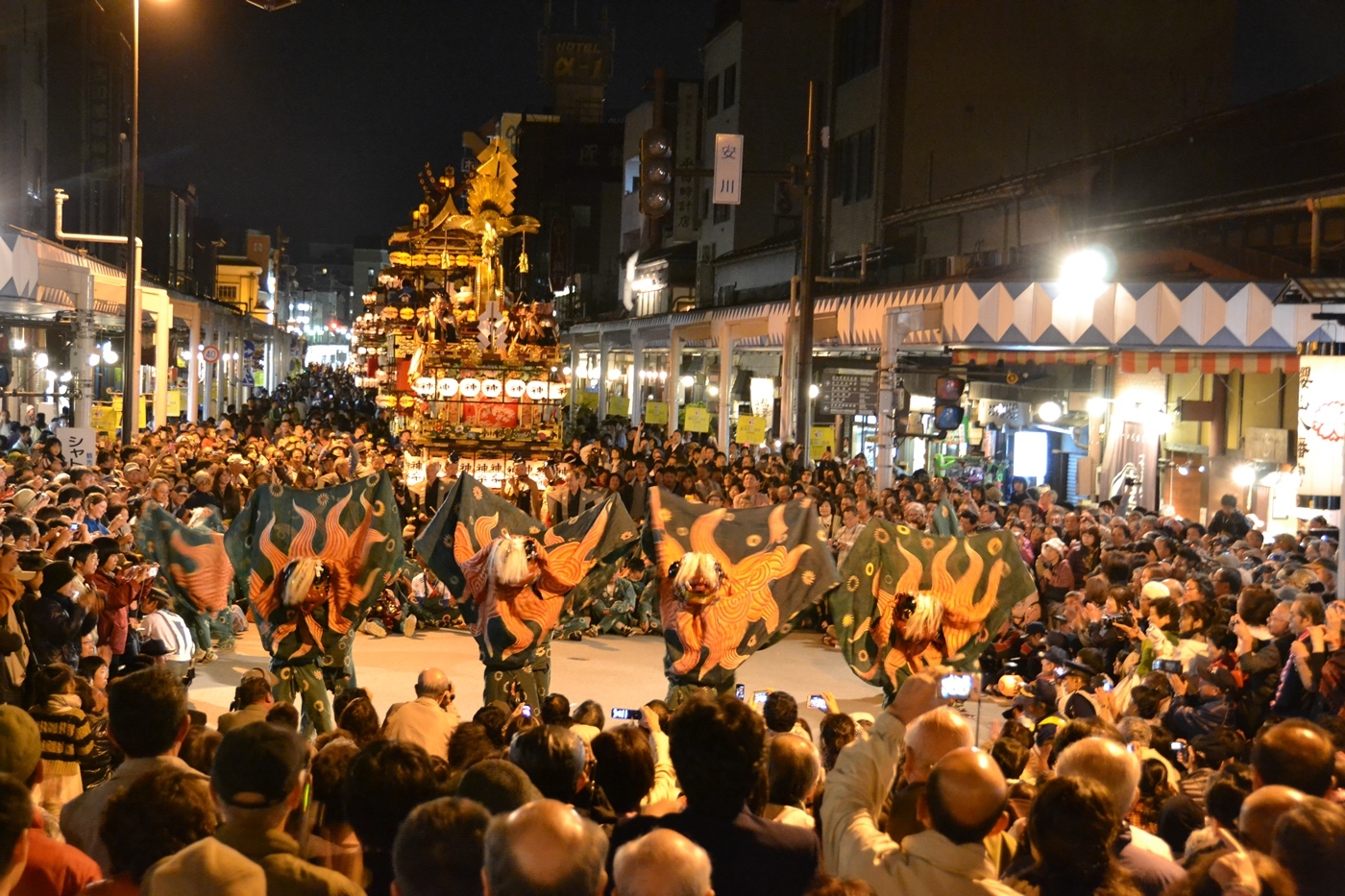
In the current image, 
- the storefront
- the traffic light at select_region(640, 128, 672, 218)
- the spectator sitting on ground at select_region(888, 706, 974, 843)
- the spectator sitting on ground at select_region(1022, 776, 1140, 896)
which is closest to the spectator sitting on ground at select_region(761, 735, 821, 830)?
the spectator sitting on ground at select_region(888, 706, 974, 843)

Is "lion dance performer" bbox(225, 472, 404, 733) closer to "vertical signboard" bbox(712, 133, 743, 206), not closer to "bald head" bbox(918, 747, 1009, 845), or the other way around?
"bald head" bbox(918, 747, 1009, 845)

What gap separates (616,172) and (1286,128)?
166 feet

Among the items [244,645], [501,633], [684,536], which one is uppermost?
[684,536]

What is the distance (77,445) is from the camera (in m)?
19.0

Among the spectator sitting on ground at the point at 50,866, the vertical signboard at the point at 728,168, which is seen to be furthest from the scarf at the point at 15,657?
the vertical signboard at the point at 728,168

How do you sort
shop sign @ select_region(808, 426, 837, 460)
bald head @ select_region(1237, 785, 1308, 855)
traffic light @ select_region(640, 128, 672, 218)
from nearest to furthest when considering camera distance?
bald head @ select_region(1237, 785, 1308, 855)
traffic light @ select_region(640, 128, 672, 218)
shop sign @ select_region(808, 426, 837, 460)

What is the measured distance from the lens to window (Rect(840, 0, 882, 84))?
33219mm

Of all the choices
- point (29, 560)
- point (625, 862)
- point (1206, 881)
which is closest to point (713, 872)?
point (625, 862)

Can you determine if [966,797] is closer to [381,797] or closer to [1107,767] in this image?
[1107,767]

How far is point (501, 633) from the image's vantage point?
978 cm

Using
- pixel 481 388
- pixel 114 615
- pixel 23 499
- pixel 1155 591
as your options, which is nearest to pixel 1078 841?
pixel 1155 591

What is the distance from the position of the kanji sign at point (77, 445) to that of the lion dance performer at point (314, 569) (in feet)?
34.6

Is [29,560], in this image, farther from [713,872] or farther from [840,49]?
[840,49]

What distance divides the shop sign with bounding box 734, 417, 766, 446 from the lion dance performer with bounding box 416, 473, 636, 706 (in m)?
13.6
